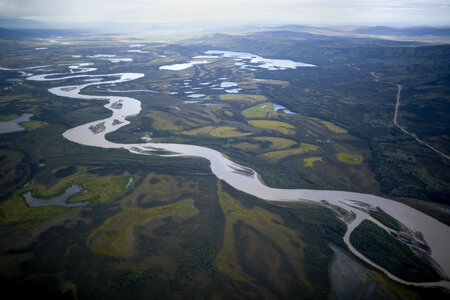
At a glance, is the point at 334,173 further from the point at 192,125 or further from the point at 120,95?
the point at 120,95

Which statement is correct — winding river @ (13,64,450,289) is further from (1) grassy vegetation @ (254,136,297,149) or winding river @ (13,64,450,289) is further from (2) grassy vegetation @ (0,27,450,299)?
(1) grassy vegetation @ (254,136,297,149)

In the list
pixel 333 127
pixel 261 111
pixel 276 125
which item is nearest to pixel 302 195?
pixel 276 125

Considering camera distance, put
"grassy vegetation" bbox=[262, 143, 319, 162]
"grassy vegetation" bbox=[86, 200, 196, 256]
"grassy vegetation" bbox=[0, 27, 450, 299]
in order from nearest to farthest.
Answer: "grassy vegetation" bbox=[0, 27, 450, 299] → "grassy vegetation" bbox=[86, 200, 196, 256] → "grassy vegetation" bbox=[262, 143, 319, 162]

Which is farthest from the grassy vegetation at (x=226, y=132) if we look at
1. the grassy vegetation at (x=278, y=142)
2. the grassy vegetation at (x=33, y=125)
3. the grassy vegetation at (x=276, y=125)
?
the grassy vegetation at (x=33, y=125)

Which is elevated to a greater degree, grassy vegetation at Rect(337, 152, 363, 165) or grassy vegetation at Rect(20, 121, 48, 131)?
grassy vegetation at Rect(20, 121, 48, 131)

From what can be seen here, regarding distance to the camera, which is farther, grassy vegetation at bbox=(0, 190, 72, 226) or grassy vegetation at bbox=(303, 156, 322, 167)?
grassy vegetation at bbox=(303, 156, 322, 167)

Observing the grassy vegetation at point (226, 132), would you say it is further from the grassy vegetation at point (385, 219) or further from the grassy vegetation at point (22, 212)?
the grassy vegetation at point (22, 212)

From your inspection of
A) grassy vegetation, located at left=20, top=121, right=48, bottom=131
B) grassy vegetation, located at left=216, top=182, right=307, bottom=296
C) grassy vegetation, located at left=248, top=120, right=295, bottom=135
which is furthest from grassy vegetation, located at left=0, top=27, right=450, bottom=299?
grassy vegetation, located at left=20, top=121, right=48, bottom=131
